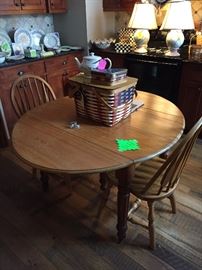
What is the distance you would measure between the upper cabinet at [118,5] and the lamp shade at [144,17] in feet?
1.06

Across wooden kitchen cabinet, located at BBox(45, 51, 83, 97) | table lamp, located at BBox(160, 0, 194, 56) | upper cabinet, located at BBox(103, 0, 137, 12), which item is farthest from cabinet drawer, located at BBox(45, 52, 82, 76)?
table lamp, located at BBox(160, 0, 194, 56)

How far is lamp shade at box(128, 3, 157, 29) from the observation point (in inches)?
105

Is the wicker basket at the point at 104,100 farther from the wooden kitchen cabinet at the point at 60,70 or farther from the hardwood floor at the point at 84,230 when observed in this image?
the wooden kitchen cabinet at the point at 60,70

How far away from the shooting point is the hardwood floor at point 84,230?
1473 mm

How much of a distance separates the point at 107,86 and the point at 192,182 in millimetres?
1298

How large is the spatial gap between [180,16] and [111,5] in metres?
1.09

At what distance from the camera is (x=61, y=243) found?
1591 millimetres

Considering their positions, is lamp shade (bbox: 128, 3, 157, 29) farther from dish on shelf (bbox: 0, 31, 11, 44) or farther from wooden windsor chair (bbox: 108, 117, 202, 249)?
wooden windsor chair (bbox: 108, 117, 202, 249)

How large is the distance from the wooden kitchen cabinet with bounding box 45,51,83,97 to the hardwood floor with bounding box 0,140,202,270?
4.95ft

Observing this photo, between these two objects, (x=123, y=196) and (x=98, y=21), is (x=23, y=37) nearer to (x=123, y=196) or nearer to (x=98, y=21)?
(x=98, y=21)

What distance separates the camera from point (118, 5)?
3109 mm

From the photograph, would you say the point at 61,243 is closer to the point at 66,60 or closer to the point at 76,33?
the point at 66,60

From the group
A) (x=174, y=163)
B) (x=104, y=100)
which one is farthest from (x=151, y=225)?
(x=104, y=100)

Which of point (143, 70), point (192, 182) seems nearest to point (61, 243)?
point (192, 182)
